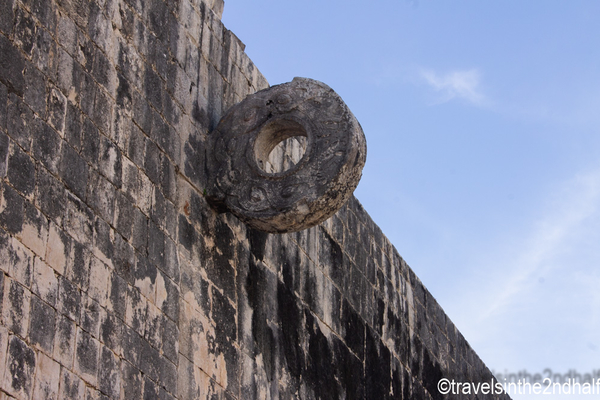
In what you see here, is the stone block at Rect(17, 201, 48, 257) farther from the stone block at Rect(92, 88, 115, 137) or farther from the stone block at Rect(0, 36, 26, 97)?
the stone block at Rect(92, 88, 115, 137)

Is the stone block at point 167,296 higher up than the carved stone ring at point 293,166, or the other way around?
the carved stone ring at point 293,166

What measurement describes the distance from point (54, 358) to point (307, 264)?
3.17 metres

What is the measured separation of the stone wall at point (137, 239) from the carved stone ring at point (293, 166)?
0.16 metres

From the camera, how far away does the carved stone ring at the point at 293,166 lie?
5426 mm

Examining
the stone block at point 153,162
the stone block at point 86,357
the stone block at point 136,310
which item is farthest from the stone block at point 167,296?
the stone block at point 86,357

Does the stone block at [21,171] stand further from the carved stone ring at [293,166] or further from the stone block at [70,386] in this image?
the carved stone ring at [293,166]

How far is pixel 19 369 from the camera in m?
3.68

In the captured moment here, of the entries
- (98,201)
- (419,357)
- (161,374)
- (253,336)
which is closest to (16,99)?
(98,201)

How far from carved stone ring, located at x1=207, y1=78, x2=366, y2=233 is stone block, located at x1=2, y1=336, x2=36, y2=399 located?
2.01m

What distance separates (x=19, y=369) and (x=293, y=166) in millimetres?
2413

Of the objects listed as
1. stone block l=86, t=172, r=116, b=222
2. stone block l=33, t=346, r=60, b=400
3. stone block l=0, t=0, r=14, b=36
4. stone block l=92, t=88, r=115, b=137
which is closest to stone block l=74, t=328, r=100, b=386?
stone block l=33, t=346, r=60, b=400

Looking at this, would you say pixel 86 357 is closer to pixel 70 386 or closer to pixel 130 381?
pixel 70 386

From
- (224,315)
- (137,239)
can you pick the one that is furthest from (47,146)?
(224,315)

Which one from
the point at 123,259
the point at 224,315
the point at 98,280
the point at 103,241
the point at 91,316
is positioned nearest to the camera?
the point at 91,316
